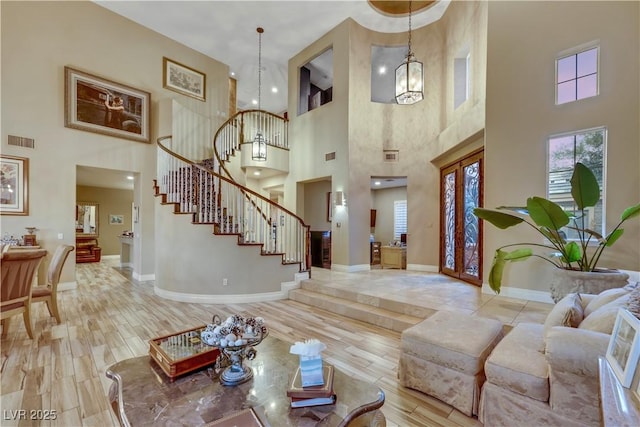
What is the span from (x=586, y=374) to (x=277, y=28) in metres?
8.13

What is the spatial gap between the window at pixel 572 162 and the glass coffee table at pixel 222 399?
394 cm

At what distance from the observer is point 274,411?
135cm

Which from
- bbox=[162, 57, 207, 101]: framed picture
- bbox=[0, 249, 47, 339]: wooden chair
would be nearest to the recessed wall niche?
bbox=[162, 57, 207, 101]: framed picture

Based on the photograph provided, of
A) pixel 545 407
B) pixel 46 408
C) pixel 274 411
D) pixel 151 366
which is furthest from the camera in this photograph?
pixel 46 408

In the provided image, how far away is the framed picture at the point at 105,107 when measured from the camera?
18.6 feet

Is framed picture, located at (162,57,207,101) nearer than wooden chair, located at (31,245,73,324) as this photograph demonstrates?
No

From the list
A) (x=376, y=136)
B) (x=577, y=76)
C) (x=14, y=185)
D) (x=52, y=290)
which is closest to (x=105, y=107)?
(x=14, y=185)

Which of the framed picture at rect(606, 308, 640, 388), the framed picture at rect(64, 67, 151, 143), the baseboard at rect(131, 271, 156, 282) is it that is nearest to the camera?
the framed picture at rect(606, 308, 640, 388)

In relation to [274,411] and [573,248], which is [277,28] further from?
[274,411]

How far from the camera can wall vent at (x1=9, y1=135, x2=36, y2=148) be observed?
502cm

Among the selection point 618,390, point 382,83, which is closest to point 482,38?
point 382,83

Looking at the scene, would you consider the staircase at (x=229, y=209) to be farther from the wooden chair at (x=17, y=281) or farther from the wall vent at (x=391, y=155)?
the wall vent at (x=391, y=155)

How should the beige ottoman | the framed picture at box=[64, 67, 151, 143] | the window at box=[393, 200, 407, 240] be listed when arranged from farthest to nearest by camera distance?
the window at box=[393, 200, 407, 240]
the framed picture at box=[64, 67, 151, 143]
the beige ottoman

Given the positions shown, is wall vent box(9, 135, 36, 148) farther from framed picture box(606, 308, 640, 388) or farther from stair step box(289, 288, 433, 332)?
framed picture box(606, 308, 640, 388)
